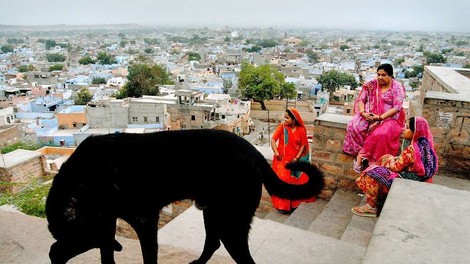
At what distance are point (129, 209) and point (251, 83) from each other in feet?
106

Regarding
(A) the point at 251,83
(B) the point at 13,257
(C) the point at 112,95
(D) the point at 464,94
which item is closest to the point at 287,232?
(B) the point at 13,257

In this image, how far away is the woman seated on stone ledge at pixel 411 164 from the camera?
281cm

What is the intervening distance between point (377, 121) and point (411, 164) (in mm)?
814

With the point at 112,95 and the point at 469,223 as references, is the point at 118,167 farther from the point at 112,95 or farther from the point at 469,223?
the point at 112,95

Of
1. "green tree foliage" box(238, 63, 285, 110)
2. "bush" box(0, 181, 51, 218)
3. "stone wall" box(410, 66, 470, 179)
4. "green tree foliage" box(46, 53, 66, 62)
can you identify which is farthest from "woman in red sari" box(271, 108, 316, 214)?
"green tree foliage" box(46, 53, 66, 62)

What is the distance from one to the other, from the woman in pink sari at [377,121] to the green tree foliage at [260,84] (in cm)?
2927

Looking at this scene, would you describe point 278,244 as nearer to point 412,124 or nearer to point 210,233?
point 210,233

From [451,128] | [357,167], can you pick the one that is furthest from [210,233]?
[451,128]

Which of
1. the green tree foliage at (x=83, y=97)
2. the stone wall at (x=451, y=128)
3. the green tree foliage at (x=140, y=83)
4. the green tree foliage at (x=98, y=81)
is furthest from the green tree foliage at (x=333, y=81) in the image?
the stone wall at (x=451, y=128)

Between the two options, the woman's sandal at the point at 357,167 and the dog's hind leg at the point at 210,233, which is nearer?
the dog's hind leg at the point at 210,233

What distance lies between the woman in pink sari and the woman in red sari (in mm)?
493

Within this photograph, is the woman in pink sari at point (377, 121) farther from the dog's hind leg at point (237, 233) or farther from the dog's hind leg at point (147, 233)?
the dog's hind leg at point (147, 233)

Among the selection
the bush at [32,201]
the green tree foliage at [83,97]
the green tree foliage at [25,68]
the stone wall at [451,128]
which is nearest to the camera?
the stone wall at [451,128]

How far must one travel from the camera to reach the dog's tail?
A: 190cm
